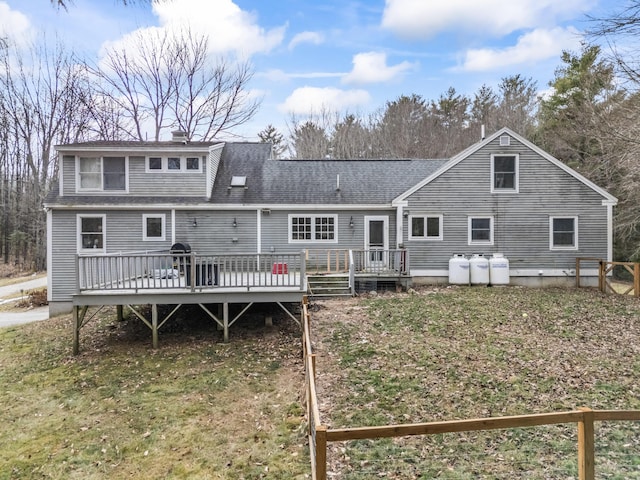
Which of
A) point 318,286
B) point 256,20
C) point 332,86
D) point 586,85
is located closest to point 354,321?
point 318,286

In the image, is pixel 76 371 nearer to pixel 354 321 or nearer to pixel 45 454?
pixel 45 454

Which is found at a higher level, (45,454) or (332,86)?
(332,86)

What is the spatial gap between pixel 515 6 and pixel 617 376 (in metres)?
12.3

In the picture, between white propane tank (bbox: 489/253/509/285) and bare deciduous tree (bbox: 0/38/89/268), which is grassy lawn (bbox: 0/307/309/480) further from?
bare deciduous tree (bbox: 0/38/89/268)

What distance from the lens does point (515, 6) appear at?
12.6 metres

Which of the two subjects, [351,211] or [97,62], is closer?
[351,211]

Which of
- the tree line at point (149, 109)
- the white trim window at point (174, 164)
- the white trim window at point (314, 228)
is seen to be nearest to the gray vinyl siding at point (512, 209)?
the white trim window at point (314, 228)

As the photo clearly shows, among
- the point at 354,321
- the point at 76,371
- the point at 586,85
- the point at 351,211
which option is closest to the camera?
the point at 76,371

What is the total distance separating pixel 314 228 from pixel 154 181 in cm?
604

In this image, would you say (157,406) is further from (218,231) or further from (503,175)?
(503,175)

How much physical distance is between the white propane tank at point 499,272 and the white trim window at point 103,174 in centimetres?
1331

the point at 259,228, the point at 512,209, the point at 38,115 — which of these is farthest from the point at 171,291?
the point at 38,115

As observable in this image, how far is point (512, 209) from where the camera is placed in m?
13.4

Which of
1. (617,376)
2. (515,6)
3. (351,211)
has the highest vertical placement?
(515,6)
